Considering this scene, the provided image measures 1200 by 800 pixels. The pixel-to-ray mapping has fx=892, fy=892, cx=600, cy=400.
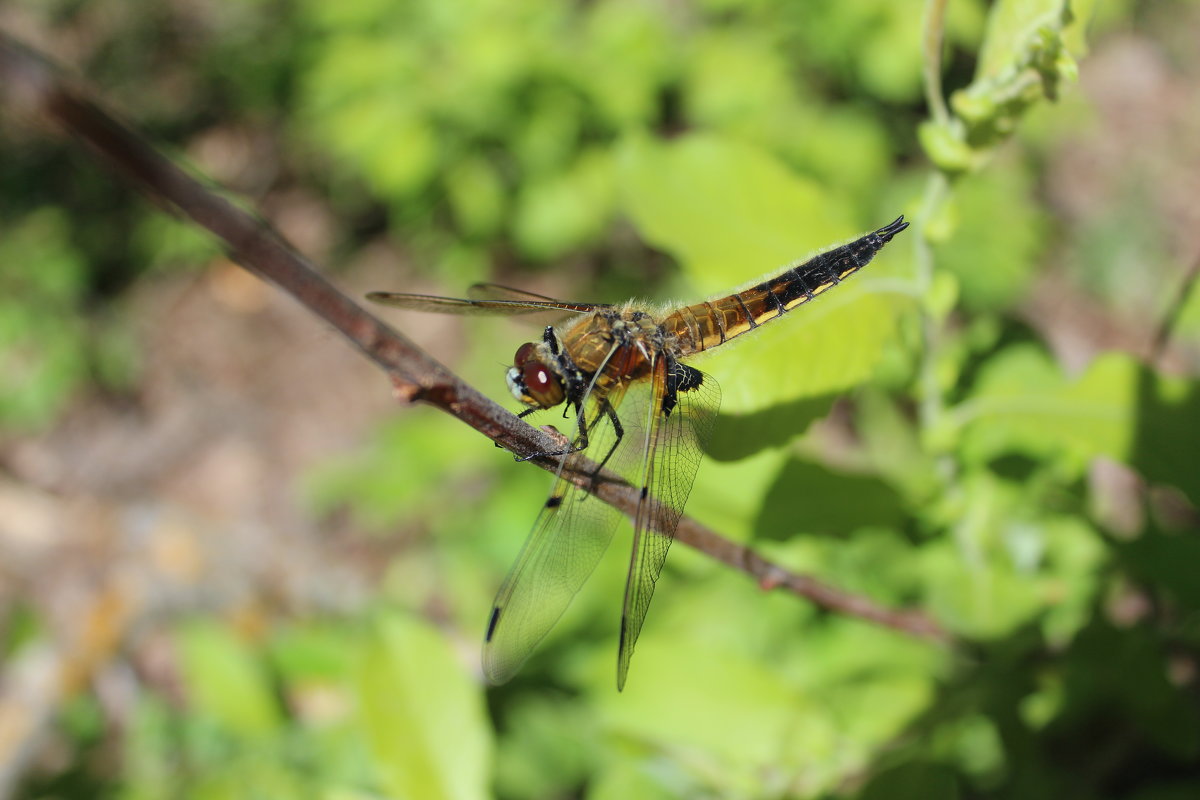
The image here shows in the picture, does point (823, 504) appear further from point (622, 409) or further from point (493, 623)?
point (493, 623)

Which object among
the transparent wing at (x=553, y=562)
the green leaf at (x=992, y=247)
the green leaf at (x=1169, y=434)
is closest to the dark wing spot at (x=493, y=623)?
the transparent wing at (x=553, y=562)

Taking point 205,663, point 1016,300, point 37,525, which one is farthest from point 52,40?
point 1016,300

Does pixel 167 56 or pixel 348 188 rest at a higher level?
pixel 167 56

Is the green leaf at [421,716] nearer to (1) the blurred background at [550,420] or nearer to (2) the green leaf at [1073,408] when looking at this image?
(1) the blurred background at [550,420]

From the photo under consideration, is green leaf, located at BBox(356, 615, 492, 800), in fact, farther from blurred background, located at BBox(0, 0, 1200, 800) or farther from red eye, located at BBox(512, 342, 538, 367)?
red eye, located at BBox(512, 342, 538, 367)

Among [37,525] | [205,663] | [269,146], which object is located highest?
[269,146]

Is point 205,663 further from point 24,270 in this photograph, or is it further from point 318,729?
point 24,270

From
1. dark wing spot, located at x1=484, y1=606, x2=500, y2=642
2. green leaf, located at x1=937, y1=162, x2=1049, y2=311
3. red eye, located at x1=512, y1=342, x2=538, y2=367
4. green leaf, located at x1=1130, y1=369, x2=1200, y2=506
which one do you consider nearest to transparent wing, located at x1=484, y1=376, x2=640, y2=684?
dark wing spot, located at x1=484, y1=606, x2=500, y2=642
